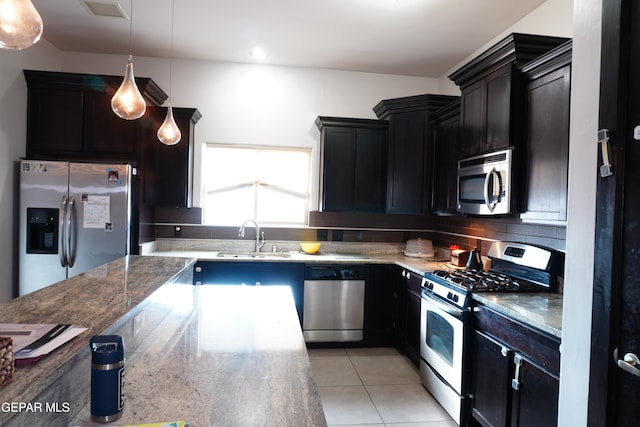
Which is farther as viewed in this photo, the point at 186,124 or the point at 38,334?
the point at 186,124

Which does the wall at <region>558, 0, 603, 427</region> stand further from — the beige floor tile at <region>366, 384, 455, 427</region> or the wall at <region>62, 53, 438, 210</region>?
the wall at <region>62, 53, 438, 210</region>

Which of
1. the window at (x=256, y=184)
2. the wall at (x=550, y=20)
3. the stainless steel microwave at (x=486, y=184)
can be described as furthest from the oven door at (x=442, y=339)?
the wall at (x=550, y=20)

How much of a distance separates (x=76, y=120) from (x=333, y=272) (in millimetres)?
2868

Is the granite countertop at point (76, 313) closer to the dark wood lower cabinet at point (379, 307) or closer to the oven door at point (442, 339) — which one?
the oven door at point (442, 339)

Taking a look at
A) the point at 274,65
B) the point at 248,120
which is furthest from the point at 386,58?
the point at 248,120

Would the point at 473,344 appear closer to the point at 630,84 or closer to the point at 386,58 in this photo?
the point at 630,84

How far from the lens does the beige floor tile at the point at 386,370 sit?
10.3 feet

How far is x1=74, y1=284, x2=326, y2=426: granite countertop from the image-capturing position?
1031 mm

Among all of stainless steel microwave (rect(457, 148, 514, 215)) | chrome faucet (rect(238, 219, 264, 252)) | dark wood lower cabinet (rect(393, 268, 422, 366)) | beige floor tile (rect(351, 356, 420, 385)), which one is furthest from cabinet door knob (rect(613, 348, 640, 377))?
chrome faucet (rect(238, 219, 264, 252))

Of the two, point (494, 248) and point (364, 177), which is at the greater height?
point (364, 177)

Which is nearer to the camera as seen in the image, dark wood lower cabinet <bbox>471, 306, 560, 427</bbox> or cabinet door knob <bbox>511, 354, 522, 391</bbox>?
dark wood lower cabinet <bbox>471, 306, 560, 427</bbox>

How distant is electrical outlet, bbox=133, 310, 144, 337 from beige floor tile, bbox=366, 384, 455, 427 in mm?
1779

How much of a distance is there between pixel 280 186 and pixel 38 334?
11.3 ft

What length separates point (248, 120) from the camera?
4289 millimetres
